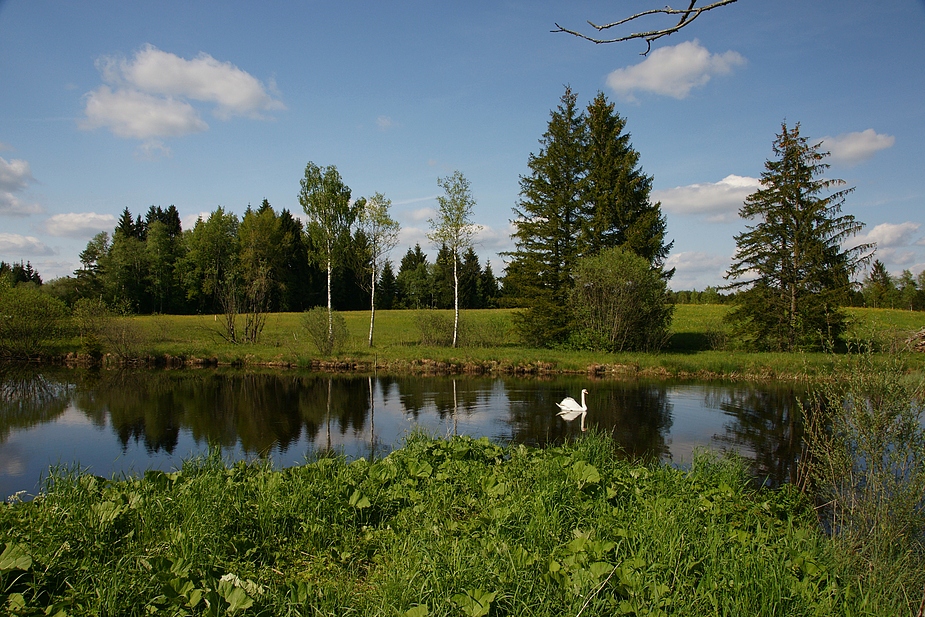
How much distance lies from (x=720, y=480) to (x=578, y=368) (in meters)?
18.3

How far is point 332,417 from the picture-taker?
14.6m

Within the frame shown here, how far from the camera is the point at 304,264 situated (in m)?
63.8

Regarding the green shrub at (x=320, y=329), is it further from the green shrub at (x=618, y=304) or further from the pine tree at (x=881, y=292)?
the pine tree at (x=881, y=292)

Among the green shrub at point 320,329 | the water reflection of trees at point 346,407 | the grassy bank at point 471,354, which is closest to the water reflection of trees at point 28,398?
the water reflection of trees at point 346,407

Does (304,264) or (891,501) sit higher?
(304,264)

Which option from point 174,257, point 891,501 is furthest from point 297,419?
point 174,257

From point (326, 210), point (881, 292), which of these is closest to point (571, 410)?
point (326, 210)

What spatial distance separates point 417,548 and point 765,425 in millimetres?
12523

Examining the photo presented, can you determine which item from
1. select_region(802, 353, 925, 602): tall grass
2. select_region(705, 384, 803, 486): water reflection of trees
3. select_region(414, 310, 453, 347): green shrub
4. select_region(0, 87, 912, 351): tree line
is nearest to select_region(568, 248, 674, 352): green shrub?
select_region(0, 87, 912, 351): tree line

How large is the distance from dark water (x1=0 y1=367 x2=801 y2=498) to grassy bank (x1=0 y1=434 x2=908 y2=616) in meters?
2.24

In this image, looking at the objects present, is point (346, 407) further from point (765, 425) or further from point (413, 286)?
point (413, 286)

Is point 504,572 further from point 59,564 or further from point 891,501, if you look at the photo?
point 891,501

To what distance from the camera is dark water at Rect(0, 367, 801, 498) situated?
418 inches

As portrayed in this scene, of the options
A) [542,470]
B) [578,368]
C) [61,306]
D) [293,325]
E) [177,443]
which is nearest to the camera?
[542,470]
